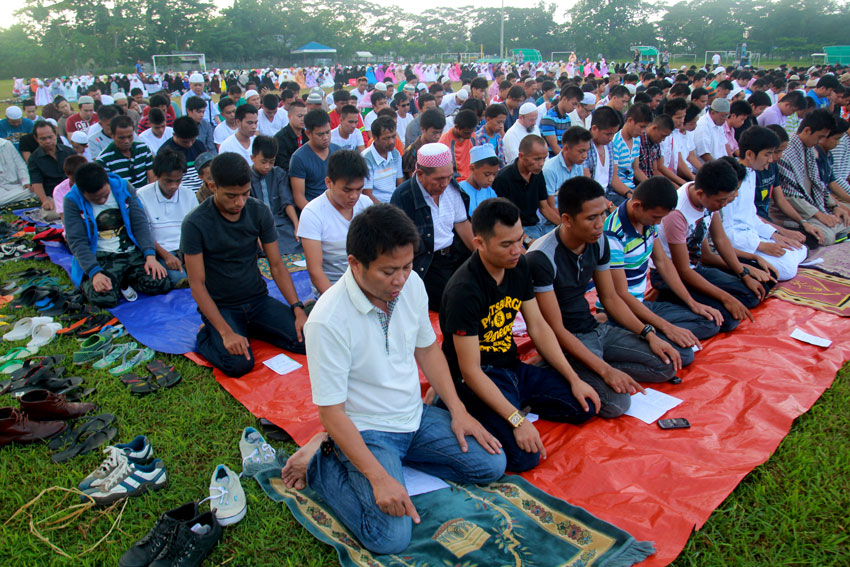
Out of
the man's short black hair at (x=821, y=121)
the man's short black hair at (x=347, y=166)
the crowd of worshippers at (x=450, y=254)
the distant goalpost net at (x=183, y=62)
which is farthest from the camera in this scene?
the distant goalpost net at (x=183, y=62)

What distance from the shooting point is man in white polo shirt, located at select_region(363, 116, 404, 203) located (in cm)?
589

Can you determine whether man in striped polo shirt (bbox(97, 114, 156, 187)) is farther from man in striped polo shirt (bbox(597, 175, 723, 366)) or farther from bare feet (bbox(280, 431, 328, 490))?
man in striped polo shirt (bbox(597, 175, 723, 366))

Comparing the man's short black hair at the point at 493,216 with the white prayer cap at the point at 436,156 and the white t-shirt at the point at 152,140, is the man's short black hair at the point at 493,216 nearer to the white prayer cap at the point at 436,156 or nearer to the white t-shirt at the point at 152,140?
the white prayer cap at the point at 436,156

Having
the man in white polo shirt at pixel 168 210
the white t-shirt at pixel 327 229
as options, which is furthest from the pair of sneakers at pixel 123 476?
the man in white polo shirt at pixel 168 210

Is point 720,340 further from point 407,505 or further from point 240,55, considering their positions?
point 240,55

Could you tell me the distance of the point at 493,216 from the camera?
2.78 m

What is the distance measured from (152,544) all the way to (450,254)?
10.7 feet

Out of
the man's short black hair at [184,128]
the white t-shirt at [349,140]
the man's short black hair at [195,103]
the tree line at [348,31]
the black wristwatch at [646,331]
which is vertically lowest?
the black wristwatch at [646,331]

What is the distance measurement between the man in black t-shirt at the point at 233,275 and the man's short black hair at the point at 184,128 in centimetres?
306

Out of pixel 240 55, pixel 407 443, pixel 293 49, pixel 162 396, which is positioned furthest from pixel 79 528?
pixel 293 49

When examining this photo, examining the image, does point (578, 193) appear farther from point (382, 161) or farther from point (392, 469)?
point (382, 161)

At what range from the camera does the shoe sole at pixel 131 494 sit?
8.73ft

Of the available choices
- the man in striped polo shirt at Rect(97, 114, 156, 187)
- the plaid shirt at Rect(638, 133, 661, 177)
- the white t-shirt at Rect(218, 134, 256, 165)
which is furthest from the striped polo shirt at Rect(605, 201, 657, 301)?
the man in striped polo shirt at Rect(97, 114, 156, 187)

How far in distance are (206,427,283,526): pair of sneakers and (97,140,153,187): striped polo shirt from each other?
13.9 ft
